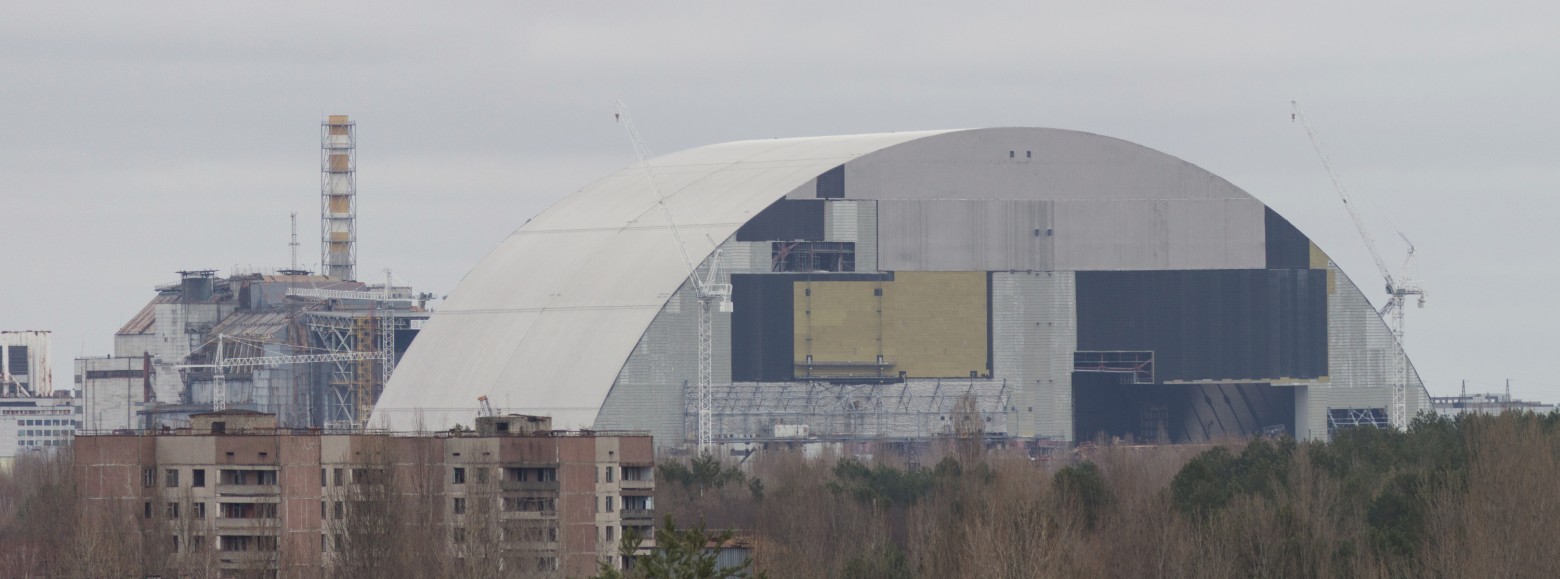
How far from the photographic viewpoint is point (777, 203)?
93.7 m

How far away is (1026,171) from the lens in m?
96.2

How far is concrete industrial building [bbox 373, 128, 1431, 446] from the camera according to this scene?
9362 centimetres

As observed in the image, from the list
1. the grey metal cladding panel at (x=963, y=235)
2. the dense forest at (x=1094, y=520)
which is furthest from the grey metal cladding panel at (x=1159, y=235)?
the dense forest at (x=1094, y=520)

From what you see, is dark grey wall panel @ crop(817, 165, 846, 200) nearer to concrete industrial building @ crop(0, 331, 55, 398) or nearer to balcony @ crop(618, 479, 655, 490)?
balcony @ crop(618, 479, 655, 490)

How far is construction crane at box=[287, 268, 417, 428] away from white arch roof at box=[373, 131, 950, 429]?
13.6 meters

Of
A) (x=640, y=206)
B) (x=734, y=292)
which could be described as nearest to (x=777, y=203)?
(x=734, y=292)

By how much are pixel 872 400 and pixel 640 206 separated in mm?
11865

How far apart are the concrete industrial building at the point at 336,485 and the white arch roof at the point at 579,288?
27.3 meters

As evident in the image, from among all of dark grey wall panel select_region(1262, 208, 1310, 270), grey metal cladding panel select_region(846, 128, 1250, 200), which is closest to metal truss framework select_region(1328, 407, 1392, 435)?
dark grey wall panel select_region(1262, 208, 1310, 270)

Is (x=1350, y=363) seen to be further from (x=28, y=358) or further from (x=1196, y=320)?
(x=28, y=358)

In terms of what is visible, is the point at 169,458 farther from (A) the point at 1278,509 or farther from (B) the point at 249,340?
(B) the point at 249,340

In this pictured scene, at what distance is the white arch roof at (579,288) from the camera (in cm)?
9256

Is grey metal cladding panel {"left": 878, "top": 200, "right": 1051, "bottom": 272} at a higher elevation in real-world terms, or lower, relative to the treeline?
higher

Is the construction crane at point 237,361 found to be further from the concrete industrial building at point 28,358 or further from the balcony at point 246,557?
the balcony at point 246,557
